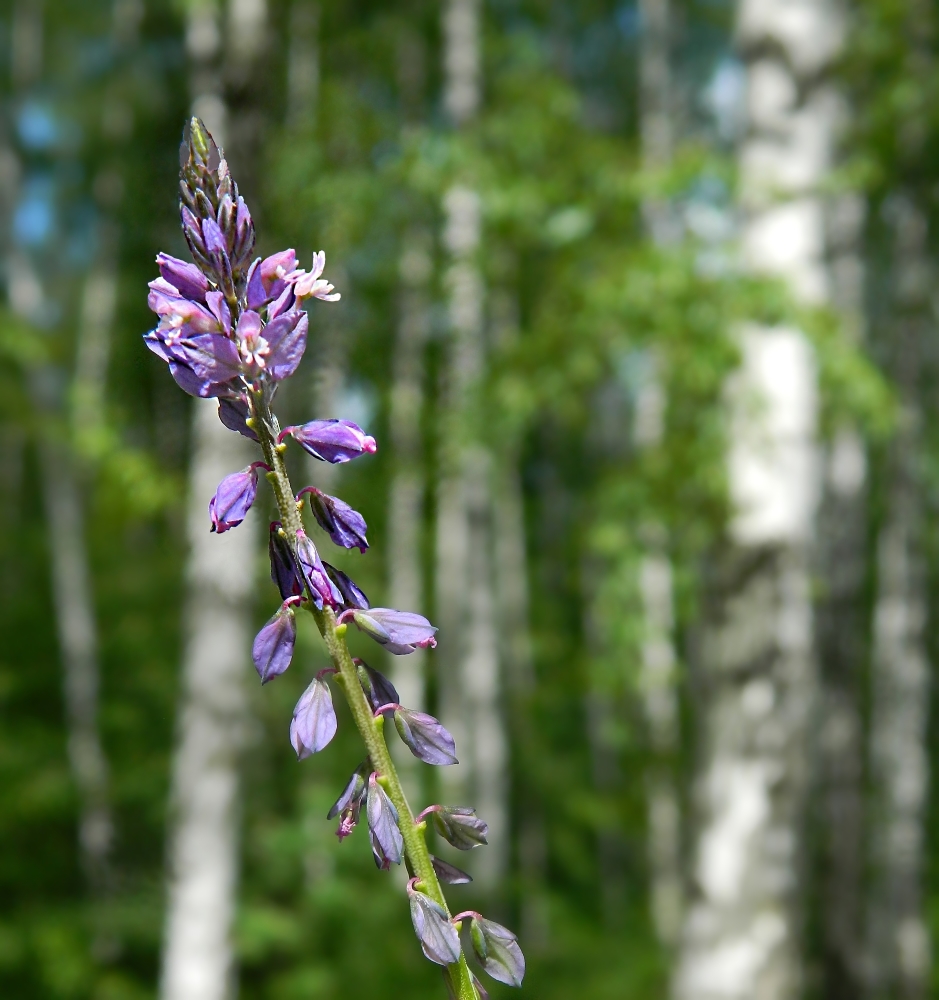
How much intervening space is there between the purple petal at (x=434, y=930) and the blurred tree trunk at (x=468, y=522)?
16.3ft

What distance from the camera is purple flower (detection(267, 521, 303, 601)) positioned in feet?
1.92

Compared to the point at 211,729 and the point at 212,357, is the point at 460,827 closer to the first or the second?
the point at 212,357

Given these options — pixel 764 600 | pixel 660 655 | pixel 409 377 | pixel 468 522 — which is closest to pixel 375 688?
pixel 764 600

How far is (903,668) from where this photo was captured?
10.2 metres

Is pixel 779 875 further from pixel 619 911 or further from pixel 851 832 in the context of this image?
pixel 619 911

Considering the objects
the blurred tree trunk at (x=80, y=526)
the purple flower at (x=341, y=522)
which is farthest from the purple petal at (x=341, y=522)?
Result: the blurred tree trunk at (x=80, y=526)

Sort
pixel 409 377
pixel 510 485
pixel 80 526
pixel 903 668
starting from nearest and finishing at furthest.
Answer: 1. pixel 903 668
2. pixel 409 377
3. pixel 80 526
4. pixel 510 485

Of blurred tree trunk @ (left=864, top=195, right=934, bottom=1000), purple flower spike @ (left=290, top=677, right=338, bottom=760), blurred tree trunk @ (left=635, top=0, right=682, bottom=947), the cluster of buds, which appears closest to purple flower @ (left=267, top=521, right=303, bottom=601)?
the cluster of buds

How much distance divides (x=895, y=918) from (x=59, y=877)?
8.13 metres

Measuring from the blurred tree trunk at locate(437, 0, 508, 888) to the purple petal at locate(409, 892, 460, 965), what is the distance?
4977 mm

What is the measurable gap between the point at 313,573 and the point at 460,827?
→ 22 centimetres

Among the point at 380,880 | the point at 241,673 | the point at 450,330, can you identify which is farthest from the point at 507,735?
the point at 241,673

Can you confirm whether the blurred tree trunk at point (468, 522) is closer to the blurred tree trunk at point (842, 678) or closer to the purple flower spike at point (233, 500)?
the blurred tree trunk at point (842, 678)

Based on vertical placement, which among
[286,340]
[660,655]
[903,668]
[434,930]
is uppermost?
[286,340]
